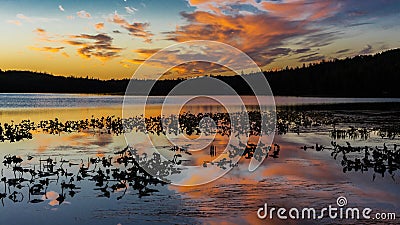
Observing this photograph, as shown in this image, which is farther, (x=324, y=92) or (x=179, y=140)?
(x=324, y=92)

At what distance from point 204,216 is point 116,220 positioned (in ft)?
6.10

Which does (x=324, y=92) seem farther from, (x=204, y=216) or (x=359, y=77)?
(x=204, y=216)

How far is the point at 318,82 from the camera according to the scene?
125 m

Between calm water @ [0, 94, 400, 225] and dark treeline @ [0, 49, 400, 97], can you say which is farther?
dark treeline @ [0, 49, 400, 97]

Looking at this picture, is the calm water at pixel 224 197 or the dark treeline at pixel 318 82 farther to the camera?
the dark treeline at pixel 318 82

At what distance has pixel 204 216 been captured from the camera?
891 cm

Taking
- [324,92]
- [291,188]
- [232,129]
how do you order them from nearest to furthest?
1. [291,188]
2. [232,129]
3. [324,92]

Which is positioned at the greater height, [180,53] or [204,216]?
[180,53]

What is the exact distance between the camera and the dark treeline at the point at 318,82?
104 m

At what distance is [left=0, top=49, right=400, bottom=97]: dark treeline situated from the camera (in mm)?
103938

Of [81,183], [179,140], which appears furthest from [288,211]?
[179,140]

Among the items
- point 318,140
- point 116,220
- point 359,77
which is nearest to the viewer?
point 116,220

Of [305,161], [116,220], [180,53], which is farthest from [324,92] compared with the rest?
[116,220]

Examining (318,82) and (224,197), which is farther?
(318,82)
